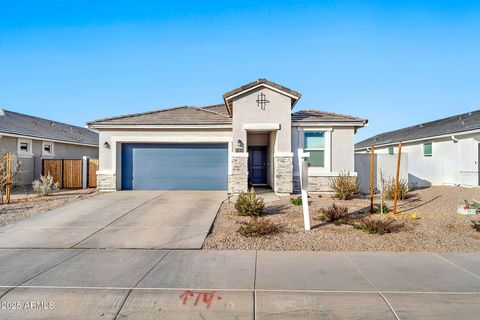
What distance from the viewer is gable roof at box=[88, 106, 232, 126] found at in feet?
43.0

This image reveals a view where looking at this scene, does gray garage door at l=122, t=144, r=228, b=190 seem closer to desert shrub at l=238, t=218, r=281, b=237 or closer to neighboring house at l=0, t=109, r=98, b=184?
neighboring house at l=0, t=109, r=98, b=184

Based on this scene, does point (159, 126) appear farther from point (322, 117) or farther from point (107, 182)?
point (322, 117)

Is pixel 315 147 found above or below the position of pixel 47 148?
below

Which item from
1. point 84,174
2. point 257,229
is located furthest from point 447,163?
point 84,174

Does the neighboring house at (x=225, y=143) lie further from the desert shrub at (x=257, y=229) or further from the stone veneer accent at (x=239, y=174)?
the desert shrub at (x=257, y=229)

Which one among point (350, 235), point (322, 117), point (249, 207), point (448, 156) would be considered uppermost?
point (322, 117)

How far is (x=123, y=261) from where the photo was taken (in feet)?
16.6

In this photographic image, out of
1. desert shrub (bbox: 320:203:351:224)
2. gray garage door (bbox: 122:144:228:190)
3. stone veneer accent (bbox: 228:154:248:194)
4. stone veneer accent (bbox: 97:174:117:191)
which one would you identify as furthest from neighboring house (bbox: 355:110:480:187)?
stone veneer accent (bbox: 97:174:117:191)

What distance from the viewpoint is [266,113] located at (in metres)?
11.8

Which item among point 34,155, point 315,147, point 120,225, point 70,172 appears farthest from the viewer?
point 34,155

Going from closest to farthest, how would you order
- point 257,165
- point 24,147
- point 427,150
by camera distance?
1. point 257,165
2. point 24,147
3. point 427,150

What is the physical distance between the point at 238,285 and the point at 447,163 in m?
17.9

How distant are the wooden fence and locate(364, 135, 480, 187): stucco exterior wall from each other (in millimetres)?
19866

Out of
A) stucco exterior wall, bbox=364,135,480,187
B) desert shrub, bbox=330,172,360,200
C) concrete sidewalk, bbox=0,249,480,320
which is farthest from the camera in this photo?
stucco exterior wall, bbox=364,135,480,187
